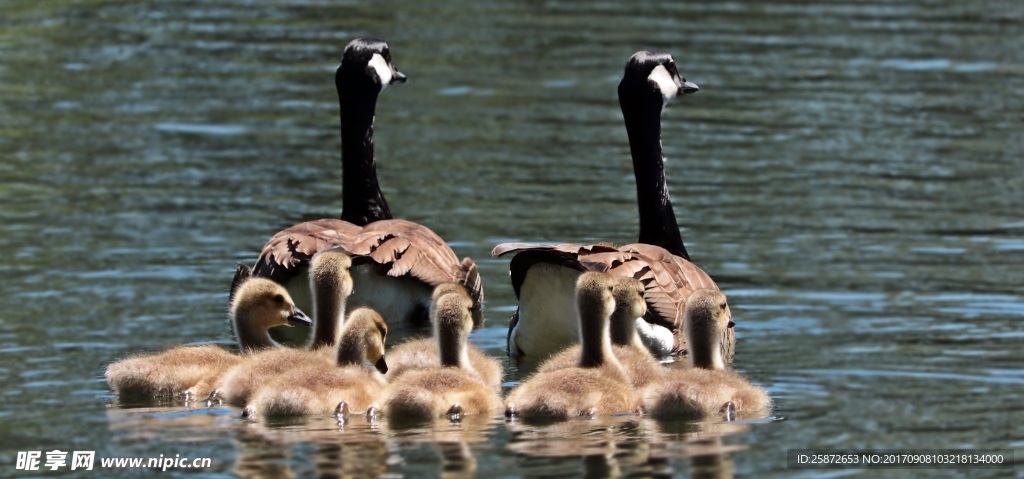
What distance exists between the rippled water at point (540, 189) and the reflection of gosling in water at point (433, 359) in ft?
2.53

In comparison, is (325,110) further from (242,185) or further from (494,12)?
(494,12)

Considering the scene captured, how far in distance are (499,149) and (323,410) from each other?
34.9 ft

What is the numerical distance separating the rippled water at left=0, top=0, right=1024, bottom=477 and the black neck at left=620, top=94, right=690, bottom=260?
0.75 metres

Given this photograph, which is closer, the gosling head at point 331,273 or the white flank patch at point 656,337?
the gosling head at point 331,273

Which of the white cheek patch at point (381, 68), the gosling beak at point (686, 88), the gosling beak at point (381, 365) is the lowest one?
the gosling beak at point (381, 365)

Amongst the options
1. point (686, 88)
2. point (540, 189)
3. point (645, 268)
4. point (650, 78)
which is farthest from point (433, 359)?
point (540, 189)

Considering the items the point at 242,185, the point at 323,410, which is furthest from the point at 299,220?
the point at 323,410

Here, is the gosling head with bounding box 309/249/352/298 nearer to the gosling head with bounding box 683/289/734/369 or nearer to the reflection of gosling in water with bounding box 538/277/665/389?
the reflection of gosling in water with bounding box 538/277/665/389

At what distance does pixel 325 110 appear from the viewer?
76.9 ft

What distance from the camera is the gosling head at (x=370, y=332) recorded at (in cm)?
1140

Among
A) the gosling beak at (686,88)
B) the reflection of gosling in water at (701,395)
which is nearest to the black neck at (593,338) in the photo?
the reflection of gosling in water at (701,395)

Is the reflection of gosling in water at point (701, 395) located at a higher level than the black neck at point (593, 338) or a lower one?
lower

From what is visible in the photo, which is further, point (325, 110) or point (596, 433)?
point (325, 110)

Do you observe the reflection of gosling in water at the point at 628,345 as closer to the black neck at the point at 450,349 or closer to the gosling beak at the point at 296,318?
the black neck at the point at 450,349
